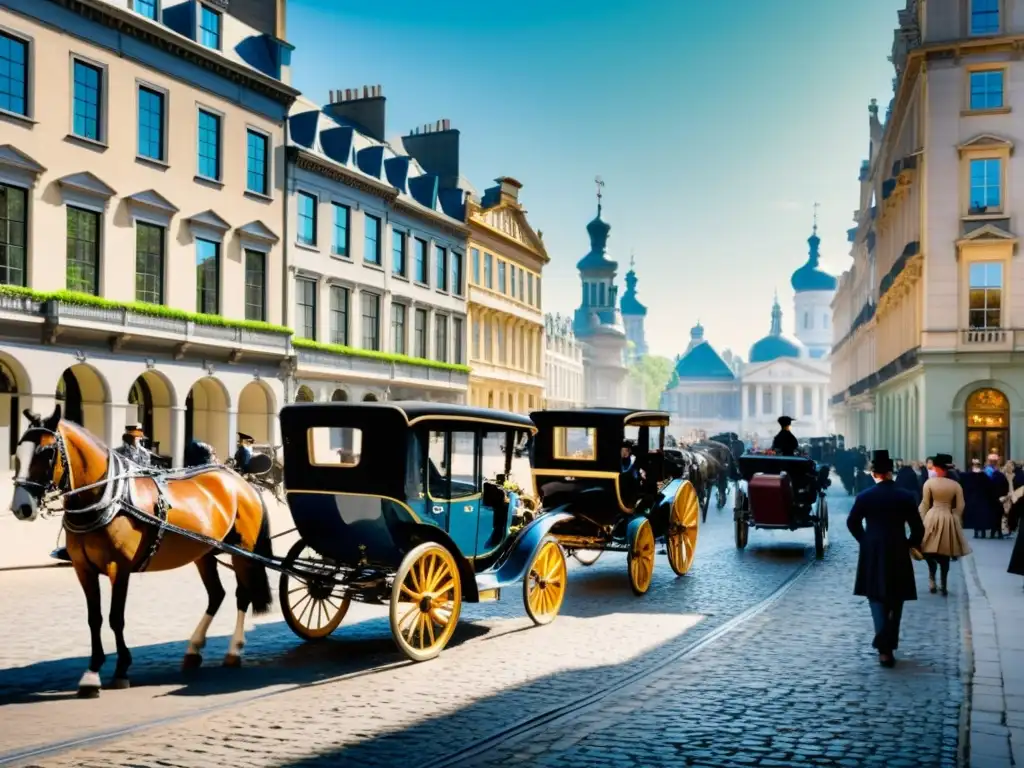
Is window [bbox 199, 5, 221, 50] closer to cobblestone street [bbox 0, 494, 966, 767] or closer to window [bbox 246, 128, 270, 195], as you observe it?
window [bbox 246, 128, 270, 195]

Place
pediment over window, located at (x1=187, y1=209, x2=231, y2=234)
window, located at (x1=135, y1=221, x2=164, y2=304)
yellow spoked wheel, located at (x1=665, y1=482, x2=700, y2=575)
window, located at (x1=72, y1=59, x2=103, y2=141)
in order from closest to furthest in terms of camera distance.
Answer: yellow spoked wheel, located at (x1=665, y1=482, x2=700, y2=575)
window, located at (x1=72, y1=59, x2=103, y2=141)
window, located at (x1=135, y1=221, x2=164, y2=304)
pediment over window, located at (x1=187, y1=209, x2=231, y2=234)

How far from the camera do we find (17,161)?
26.0 metres

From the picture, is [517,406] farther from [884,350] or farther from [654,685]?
[654,685]

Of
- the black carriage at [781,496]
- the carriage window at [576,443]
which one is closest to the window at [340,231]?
the black carriage at [781,496]

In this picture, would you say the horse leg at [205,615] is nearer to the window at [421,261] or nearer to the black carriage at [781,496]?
the black carriage at [781,496]

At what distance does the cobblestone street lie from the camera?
266 inches

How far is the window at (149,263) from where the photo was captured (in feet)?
99.3

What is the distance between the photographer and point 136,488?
8695mm

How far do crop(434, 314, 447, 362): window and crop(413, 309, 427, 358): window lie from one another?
0.99 meters

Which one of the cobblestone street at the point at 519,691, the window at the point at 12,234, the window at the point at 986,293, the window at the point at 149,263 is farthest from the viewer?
the window at the point at 986,293

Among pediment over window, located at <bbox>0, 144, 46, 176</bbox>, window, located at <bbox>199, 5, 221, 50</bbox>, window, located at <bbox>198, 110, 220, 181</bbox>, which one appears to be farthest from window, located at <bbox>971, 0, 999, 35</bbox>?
pediment over window, located at <bbox>0, 144, 46, 176</bbox>

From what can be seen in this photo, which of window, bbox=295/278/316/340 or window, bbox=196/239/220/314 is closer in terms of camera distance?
window, bbox=196/239/220/314

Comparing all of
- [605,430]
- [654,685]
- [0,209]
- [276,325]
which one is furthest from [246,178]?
[654,685]

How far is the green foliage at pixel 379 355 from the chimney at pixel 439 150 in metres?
9.11
